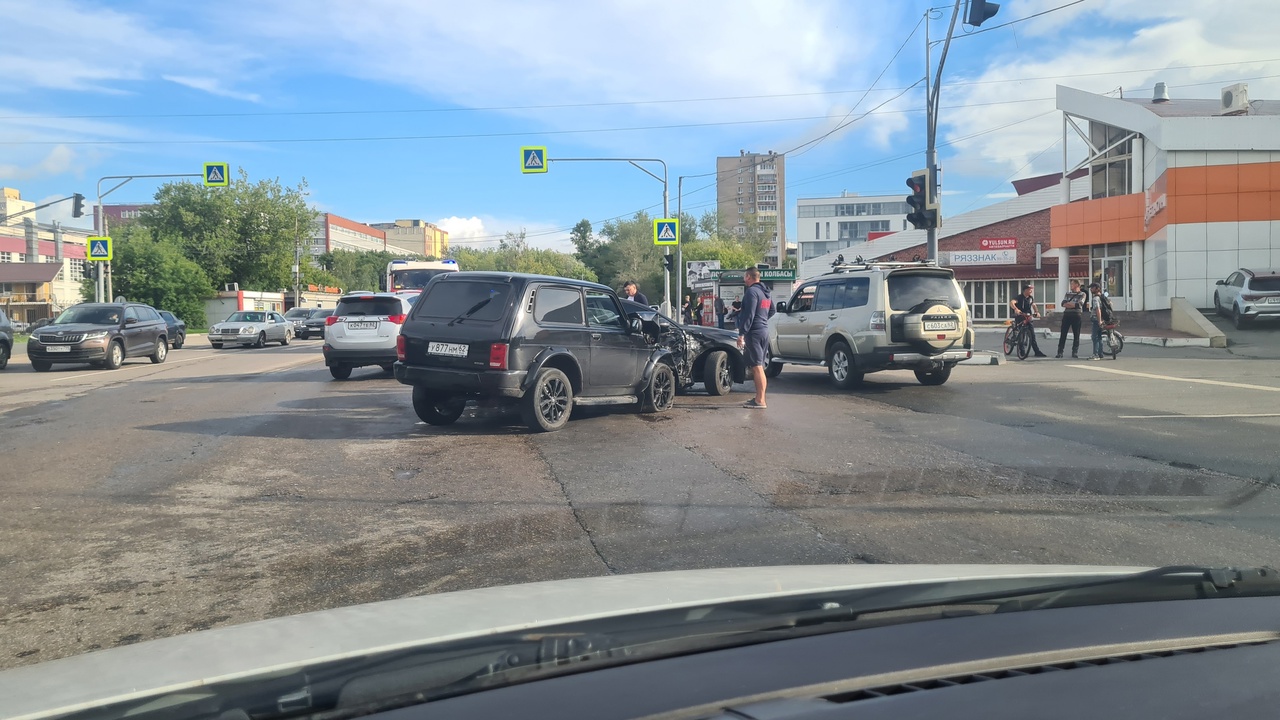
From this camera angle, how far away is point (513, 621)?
2.18 m

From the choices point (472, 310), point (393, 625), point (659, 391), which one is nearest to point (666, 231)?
point (659, 391)

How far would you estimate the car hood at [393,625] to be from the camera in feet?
5.82

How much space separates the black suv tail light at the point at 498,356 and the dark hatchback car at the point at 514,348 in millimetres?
10

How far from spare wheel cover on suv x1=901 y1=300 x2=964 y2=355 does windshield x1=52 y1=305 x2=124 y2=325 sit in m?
17.8

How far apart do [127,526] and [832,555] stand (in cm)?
460

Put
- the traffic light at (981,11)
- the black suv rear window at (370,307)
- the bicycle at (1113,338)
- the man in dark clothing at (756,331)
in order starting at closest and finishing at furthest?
the man in dark clothing at (756,331) < the traffic light at (981,11) < the black suv rear window at (370,307) < the bicycle at (1113,338)

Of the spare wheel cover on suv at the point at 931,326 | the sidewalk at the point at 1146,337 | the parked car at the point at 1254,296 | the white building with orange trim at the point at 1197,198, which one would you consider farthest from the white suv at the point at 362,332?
the white building with orange trim at the point at 1197,198

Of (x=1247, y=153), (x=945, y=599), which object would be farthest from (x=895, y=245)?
(x=945, y=599)

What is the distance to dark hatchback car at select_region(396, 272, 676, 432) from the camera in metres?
9.54

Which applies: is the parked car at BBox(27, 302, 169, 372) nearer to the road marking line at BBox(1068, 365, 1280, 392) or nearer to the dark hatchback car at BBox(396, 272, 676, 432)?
the dark hatchback car at BBox(396, 272, 676, 432)

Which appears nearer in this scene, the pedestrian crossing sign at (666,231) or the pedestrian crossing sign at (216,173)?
the pedestrian crossing sign at (216,173)

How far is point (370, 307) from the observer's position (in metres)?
16.9

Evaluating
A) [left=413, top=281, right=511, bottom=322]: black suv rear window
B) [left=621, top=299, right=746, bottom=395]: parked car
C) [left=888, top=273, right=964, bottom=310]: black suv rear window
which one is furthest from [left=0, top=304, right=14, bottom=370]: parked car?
[left=888, top=273, right=964, bottom=310]: black suv rear window

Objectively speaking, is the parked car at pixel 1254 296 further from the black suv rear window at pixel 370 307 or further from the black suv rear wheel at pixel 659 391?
the black suv rear window at pixel 370 307
